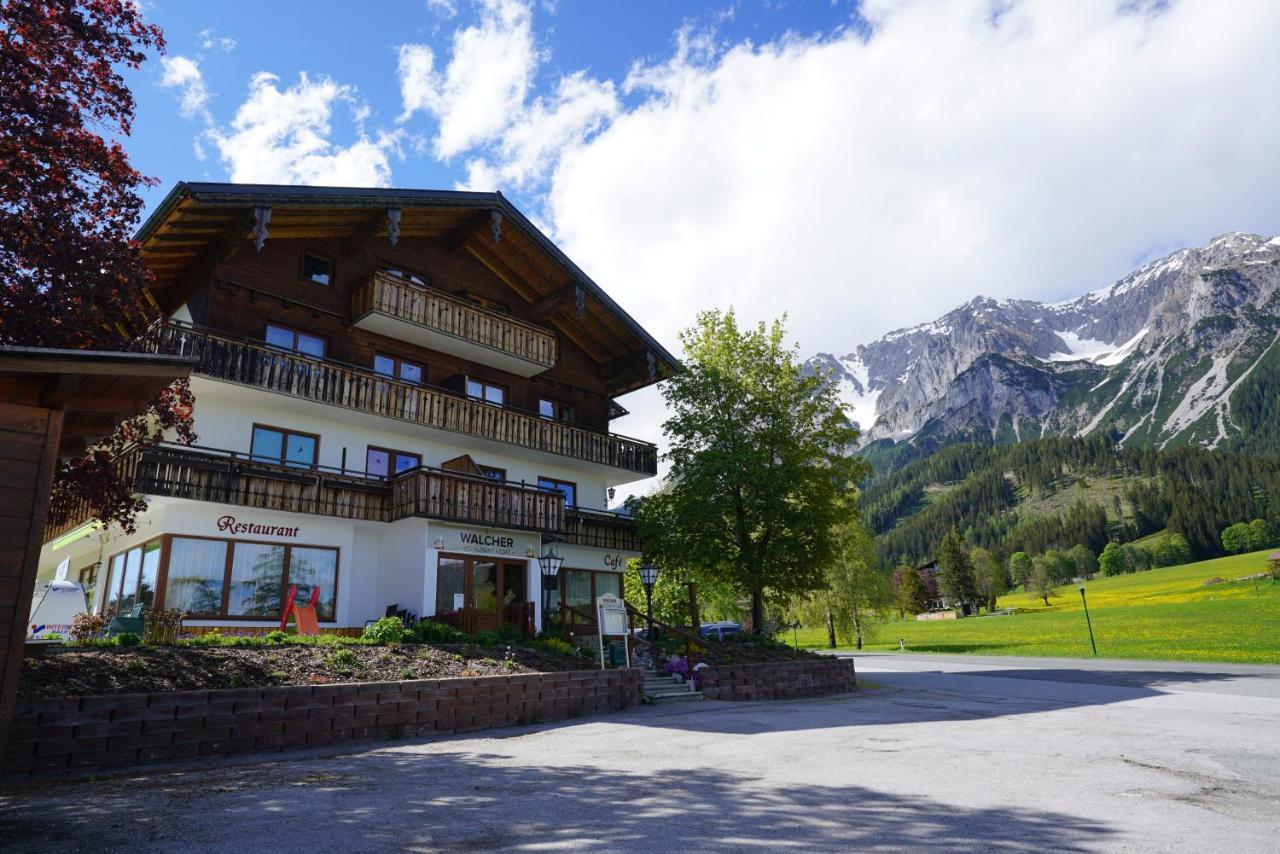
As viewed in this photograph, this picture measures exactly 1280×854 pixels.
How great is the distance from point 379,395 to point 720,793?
54.0 feet

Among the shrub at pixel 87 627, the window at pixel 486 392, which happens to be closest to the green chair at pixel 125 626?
the shrub at pixel 87 627

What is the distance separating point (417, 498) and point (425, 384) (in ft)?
14.4

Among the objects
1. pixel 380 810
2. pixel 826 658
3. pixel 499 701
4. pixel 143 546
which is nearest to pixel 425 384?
pixel 143 546

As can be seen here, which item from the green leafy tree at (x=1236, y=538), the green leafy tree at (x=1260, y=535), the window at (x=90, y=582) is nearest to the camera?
the window at (x=90, y=582)

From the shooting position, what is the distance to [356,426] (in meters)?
21.8

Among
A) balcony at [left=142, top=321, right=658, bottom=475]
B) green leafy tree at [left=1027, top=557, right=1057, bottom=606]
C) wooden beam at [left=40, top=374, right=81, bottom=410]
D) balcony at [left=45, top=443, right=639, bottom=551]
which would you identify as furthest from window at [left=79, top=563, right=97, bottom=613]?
green leafy tree at [left=1027, top=557, right=1057, bottom=606]

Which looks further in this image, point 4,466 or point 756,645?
point 756,645

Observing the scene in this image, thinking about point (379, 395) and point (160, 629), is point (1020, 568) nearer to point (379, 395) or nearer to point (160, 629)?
point (379, 395)

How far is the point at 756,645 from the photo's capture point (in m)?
24.5

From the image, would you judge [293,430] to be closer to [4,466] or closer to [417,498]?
[417,498]

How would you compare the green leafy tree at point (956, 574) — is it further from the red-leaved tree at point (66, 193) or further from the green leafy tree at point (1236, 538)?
the red-leaved tree at point (66, 193)

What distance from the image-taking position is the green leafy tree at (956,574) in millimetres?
108000

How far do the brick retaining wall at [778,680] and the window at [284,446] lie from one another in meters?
11.9

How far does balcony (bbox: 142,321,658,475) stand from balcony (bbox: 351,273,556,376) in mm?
1724
